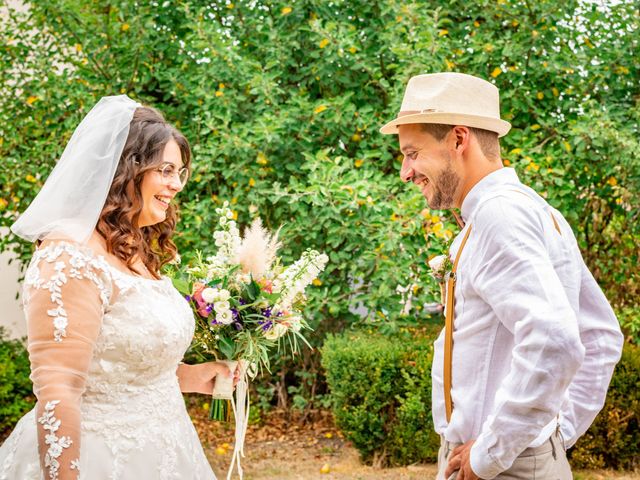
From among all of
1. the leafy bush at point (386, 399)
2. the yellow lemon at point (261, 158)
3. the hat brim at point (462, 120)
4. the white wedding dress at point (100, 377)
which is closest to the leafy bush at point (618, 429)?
the leafy bush at point (386, 399)

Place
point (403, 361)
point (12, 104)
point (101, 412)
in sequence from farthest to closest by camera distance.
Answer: point (12, 104) → point (403, 361) → point (101, 412)

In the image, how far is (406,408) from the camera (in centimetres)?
596

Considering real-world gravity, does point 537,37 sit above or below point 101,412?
above

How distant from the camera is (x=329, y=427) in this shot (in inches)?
294

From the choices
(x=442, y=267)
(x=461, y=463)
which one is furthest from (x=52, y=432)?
(x=442, y=267)

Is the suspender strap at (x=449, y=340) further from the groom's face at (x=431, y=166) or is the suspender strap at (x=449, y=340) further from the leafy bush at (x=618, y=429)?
the leafy bush at (x=618, y=429)

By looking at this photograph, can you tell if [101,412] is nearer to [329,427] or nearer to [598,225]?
[329,427]

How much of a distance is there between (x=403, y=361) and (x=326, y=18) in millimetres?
3182

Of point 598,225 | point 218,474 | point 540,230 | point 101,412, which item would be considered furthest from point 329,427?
point 540,230

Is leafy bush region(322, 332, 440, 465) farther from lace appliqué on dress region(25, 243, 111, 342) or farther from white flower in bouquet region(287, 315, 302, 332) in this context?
lace appliqué on dress region(25, 243, 111, 342)

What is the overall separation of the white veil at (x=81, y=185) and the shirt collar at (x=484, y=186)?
1.28m

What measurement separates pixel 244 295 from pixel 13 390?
451 cm

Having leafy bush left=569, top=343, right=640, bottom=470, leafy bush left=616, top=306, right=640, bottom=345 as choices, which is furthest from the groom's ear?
leafy bush left=616, top=306, right=640, bottom=345

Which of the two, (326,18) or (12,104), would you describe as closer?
(326,18)
